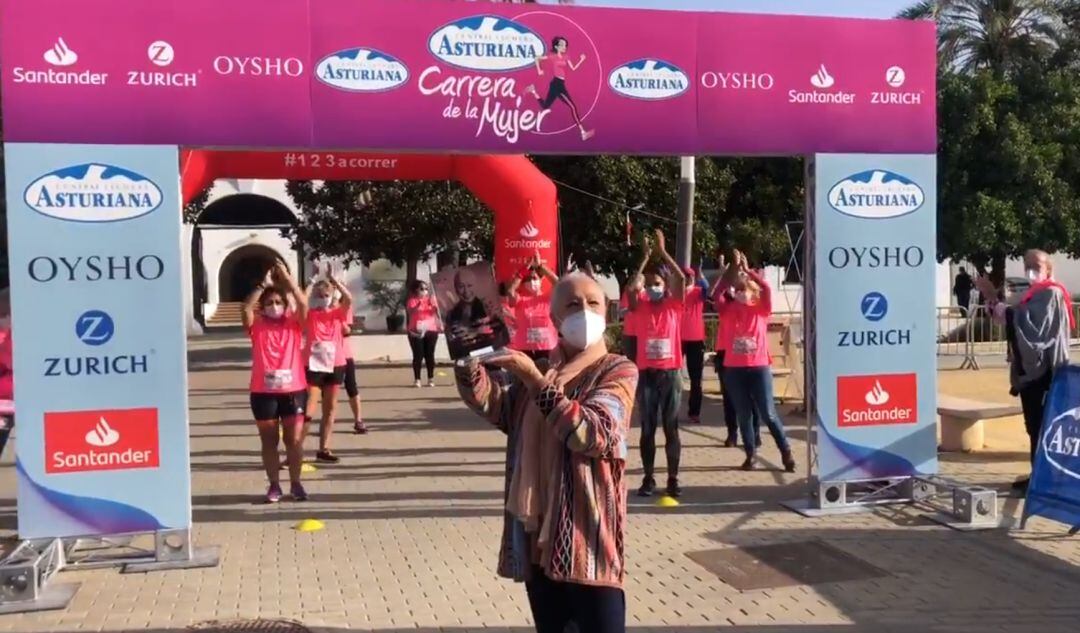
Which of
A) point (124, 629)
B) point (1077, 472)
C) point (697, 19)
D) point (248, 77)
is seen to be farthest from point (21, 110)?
point (1077, 472)

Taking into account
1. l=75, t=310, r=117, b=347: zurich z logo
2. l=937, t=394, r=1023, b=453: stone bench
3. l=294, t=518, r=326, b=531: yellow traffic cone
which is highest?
l=75, t=310, r=117, b=347: zurich z logo

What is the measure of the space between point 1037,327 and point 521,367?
579 centimetres

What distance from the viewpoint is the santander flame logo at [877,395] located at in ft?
24.6

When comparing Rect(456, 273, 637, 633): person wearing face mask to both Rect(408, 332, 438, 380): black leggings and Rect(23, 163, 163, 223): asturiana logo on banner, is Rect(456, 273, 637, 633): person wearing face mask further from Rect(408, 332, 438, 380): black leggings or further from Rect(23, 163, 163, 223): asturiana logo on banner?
Rect(408, 332, 438, 380): black leggings

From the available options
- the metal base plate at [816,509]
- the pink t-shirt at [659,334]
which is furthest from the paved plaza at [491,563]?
the pink t-shirt at [659,334]

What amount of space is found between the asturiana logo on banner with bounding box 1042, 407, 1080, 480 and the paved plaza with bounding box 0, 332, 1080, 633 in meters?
0.50

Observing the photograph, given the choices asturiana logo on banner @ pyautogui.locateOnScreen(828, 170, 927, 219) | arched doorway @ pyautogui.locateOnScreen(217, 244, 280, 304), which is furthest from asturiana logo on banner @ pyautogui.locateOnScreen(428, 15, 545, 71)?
arched doorway @ pyautogui.locateOnScreen(217, 244, 280, 304)

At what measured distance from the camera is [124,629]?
5262 mm

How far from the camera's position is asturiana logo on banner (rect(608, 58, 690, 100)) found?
694 cm

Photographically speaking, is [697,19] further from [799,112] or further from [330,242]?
[330,242]

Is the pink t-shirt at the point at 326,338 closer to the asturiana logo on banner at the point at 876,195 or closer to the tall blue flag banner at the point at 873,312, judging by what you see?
the tall blue flag banner at the point at 873,312

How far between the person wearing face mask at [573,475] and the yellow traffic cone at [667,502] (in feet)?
14.0

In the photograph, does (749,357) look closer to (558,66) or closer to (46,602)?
(558,66)

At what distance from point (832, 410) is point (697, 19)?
9.73 ft
